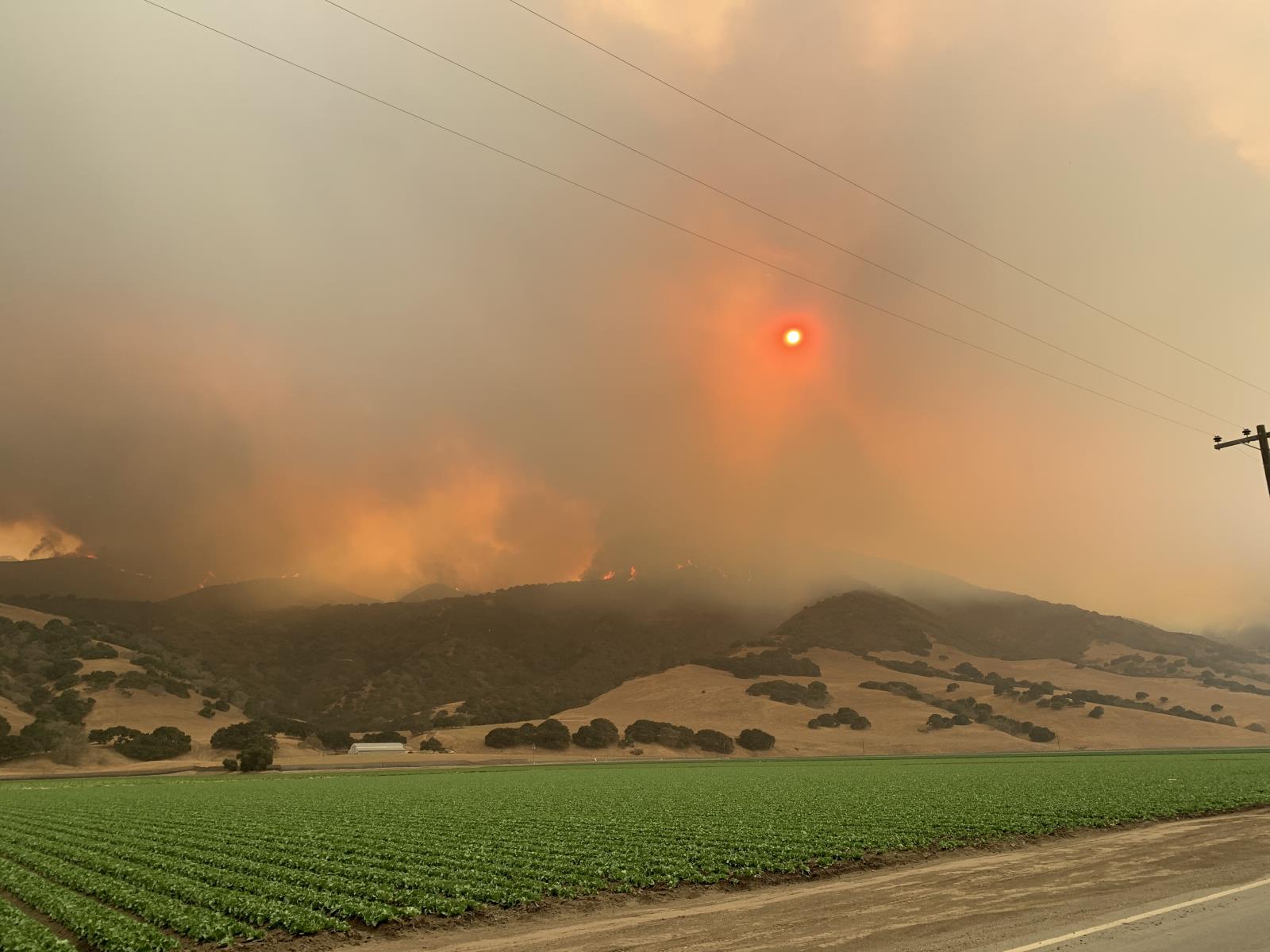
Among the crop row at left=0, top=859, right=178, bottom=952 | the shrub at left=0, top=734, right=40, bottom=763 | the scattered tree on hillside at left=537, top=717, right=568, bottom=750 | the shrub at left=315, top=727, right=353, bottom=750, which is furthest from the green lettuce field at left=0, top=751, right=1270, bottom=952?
the shrub at left=315, top=727, right=353, bottom=750

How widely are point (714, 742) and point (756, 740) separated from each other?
29.1 ft

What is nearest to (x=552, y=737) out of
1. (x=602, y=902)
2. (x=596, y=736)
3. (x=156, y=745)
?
(x=596, y=736)

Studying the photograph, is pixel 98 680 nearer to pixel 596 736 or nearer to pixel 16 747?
pixel 16 747

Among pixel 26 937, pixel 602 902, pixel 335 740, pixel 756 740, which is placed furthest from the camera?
pixel 335 740

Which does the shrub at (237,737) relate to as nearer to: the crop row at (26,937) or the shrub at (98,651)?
the shrub at (98,651)

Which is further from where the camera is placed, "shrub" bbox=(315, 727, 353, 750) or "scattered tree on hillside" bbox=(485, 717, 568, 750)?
"shrub" bbox=(315, 727, 353, 750)

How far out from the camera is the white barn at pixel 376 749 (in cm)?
14962

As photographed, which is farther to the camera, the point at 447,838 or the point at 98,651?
the point at 98,651

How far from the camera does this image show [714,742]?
153500 mm

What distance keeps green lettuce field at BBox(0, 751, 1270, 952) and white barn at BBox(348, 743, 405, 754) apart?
85.6 m

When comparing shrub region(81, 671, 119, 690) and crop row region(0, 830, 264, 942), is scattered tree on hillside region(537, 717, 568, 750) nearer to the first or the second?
shrub region(81, 671, 119, 690)

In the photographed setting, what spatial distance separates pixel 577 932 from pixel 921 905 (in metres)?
8.44

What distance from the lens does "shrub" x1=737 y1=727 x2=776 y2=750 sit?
153 metres

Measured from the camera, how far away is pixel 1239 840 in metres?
27.3
